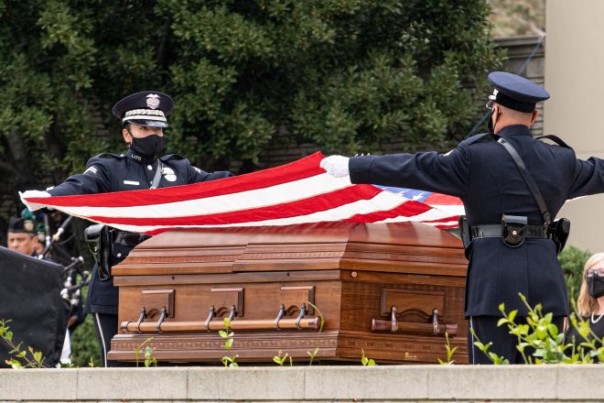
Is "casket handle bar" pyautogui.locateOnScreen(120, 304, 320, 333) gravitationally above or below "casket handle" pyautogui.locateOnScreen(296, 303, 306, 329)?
below

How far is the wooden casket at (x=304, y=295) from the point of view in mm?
6840

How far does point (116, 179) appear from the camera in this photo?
8273mm

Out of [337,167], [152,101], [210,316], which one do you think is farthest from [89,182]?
[337,167]

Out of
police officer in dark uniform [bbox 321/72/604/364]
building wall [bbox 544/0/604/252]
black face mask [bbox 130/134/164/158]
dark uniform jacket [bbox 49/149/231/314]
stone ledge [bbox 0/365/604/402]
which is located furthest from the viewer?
building wall [bbox 544/0/604/252]

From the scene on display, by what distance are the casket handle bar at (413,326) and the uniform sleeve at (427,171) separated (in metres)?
0.72

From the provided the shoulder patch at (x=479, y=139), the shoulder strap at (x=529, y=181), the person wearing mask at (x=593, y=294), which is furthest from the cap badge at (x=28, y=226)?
the shoulder strap at (x=529, y=181)

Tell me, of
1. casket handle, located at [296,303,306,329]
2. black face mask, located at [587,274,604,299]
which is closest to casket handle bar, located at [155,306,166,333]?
casket handle, located at [296,303,306,329]

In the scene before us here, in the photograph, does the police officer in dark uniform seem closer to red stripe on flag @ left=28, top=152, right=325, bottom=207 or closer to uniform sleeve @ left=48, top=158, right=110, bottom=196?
red stripe on flag @ left=28, top=152, right=325, bottom=207

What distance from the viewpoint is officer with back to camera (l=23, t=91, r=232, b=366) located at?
812 cm

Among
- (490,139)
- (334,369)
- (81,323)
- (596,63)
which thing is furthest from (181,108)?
(334,369)

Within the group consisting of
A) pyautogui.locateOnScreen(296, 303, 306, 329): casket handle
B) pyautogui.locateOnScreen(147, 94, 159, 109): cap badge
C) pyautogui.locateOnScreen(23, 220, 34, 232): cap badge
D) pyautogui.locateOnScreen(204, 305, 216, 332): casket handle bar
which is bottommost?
pyautogui.locateOnScreen(23, 220, 34, 232): cap badge

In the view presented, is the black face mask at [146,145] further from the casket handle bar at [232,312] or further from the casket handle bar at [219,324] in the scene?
the casket handle bar at [232,312]

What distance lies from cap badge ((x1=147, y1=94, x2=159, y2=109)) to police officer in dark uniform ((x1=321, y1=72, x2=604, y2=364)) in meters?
2.09

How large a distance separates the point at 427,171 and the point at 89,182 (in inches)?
94.0
